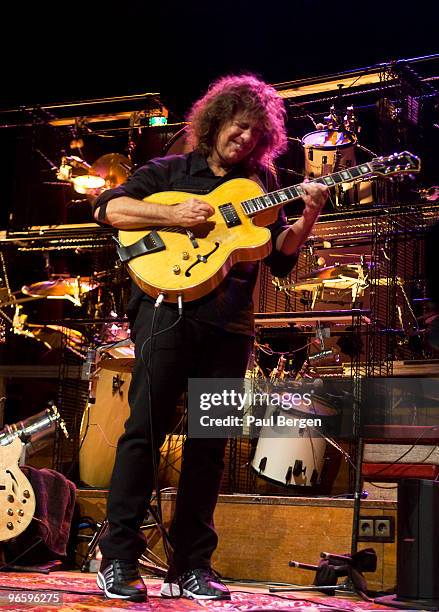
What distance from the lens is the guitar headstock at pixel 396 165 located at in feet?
10.4

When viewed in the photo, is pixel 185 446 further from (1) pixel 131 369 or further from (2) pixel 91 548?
(1) pixel 131 369

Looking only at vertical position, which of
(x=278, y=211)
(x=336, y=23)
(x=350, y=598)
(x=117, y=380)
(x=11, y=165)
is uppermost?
(x=336, y=23)

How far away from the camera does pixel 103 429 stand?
5.51 metres

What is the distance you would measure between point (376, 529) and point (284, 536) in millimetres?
471

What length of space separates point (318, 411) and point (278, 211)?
2322 millimetres

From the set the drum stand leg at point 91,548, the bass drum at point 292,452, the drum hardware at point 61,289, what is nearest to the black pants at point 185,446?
the drum stand leg at point 91,548

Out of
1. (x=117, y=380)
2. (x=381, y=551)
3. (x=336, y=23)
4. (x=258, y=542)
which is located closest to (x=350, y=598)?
(x=381, y=551)

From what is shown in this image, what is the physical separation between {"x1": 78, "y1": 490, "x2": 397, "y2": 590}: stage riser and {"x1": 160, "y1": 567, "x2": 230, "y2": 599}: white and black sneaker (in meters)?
1.12

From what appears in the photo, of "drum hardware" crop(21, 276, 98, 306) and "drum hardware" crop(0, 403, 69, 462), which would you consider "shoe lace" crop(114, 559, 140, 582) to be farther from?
"drum hardware" crop(21, 276, 98, 306)

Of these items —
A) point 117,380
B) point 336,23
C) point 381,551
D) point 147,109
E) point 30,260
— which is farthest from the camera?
point 30,260

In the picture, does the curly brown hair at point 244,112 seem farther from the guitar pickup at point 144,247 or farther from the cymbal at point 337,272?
the cymbal at point 337,272

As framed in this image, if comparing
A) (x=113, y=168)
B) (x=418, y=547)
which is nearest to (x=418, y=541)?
(x=418, y=547)

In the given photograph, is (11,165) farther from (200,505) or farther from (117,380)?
(200,505)

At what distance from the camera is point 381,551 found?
3.70 metres
